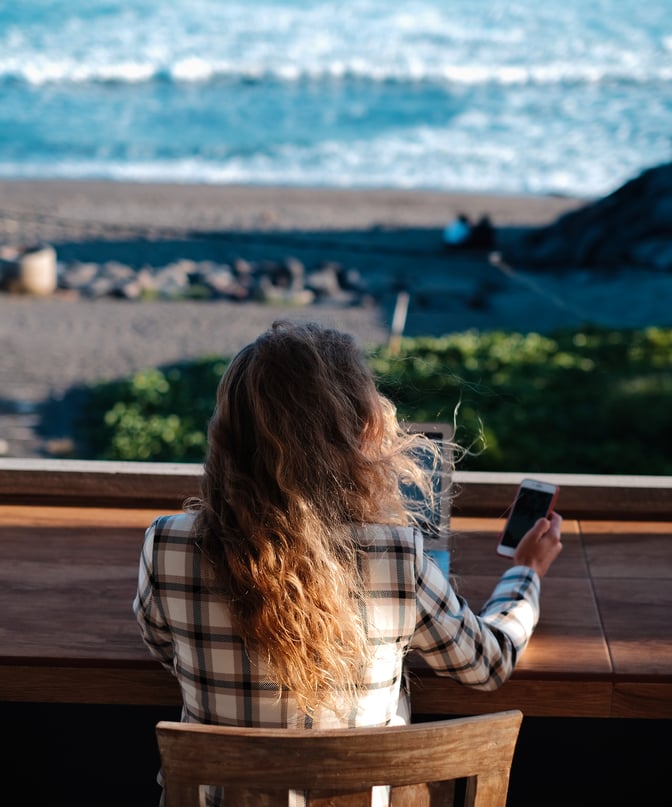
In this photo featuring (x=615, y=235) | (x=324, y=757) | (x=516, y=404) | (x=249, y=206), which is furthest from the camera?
(x=249, y=206)

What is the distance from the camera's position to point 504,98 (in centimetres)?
2728

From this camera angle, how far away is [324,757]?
1125 mm

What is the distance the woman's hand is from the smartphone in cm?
4

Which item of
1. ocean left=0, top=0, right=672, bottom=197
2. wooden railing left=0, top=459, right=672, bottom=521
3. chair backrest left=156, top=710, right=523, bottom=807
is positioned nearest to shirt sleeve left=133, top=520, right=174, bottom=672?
chair backrest left=156, top=710, right=523, bottom=807

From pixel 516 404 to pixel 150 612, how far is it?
17.2ft

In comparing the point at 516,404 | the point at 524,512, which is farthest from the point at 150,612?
the point at 516,404

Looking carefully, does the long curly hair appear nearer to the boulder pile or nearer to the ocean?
the boulder pile

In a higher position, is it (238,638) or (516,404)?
(238,638)

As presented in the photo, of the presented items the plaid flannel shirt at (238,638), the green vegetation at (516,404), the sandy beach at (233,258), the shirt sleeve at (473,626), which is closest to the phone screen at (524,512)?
the shirt sleeve at (473,626)

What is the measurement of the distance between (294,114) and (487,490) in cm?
2431

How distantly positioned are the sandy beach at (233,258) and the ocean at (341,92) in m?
2.42

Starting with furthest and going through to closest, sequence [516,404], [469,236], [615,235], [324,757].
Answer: [615,235]
[469,236]
[516,404]
[324,757]

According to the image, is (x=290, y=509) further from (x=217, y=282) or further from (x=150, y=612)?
(x=217, y=282)

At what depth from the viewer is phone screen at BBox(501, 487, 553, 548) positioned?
192 centimetres
